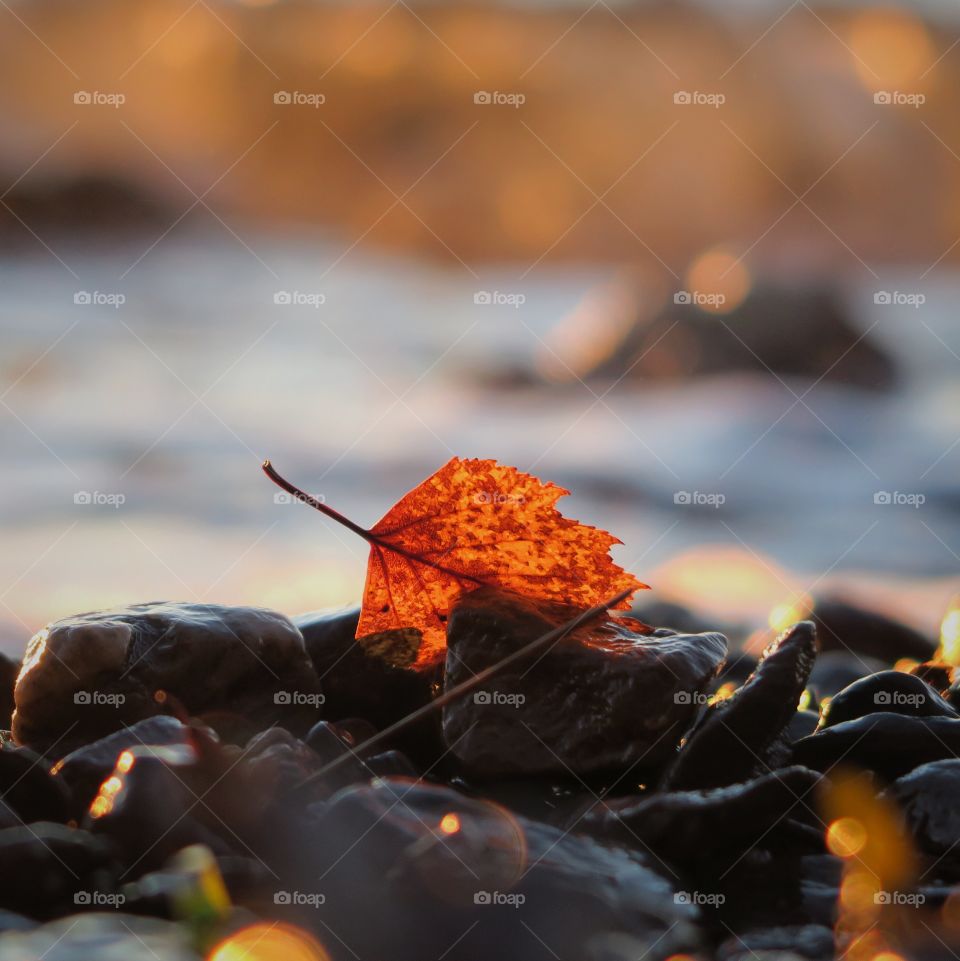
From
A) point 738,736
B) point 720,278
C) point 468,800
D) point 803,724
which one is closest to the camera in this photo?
point 468,800

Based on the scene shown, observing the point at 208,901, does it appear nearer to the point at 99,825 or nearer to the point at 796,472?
the point at 99,825

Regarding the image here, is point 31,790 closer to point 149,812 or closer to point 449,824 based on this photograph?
point 149,812

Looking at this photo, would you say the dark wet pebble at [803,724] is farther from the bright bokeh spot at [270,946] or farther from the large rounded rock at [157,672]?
the bright bokeh spot at [270,946]

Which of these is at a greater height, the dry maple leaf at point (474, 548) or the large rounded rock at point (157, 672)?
the dry maple leaf at point (474, 548)

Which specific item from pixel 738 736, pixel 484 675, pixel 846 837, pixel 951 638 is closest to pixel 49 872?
pixel 484 675

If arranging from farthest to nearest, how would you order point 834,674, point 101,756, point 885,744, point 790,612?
point 790,612 → point 834,674 → point 885,744 → point 101,756

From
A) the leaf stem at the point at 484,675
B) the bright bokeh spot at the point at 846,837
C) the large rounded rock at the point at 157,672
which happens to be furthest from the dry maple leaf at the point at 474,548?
the bright bokeh spot at the point at 846,837

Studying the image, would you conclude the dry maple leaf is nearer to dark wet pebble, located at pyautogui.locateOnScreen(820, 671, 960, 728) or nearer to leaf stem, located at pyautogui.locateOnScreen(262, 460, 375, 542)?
leaf stem, located at pyautogui.locateOnScreen(262, 460, 375, 542)
